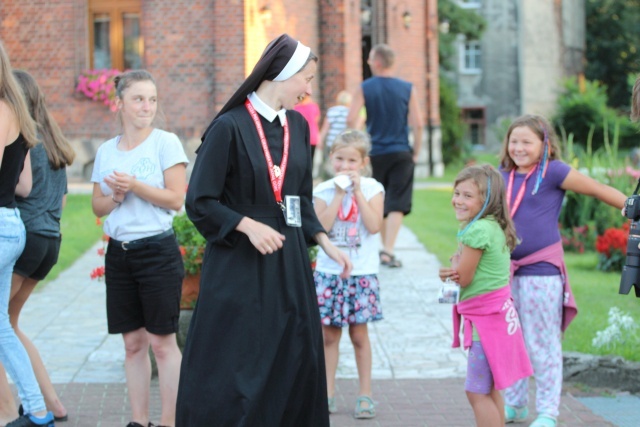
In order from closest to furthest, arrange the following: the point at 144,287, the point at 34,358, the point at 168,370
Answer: the point at 144,287 < the point at 168,370 < the point at 34,358

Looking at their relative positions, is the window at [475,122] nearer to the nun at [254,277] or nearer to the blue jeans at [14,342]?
the blue jeans at [14,342]

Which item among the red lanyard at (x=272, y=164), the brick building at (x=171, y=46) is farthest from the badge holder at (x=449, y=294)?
the brick building at (x=171, y=46)

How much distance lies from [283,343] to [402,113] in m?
7.39

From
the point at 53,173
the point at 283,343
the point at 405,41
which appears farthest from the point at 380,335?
the point at 405,41

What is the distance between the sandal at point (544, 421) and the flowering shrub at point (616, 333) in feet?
5.36

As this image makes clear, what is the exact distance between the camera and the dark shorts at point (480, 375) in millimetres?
5312

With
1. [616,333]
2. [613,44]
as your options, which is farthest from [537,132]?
[613,44]

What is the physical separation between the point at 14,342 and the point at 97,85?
16.8 metres

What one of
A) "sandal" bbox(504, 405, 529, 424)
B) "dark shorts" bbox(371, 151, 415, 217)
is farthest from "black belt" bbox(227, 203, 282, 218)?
"dark shorts" bbox(371, 151, 415, 217)

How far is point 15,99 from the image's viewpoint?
213 inches

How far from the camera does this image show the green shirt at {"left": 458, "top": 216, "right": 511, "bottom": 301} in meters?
5.29

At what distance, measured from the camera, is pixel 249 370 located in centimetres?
447

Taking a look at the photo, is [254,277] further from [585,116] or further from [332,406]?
[585,116]

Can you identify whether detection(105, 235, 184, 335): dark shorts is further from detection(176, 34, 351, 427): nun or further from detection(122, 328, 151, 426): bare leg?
detection(176, 34, 351, 427): nun
